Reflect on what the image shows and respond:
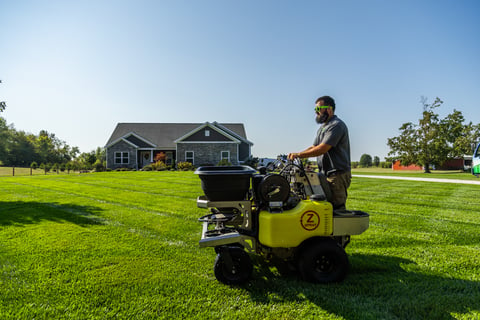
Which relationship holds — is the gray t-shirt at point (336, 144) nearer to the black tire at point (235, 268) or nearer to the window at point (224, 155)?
the black tire at point (235, 268)

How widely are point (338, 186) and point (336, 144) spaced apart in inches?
20.7

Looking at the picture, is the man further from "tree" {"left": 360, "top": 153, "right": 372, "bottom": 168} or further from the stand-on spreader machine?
"tree" {"left": 360, "top": 153, "right": 372, "bottom": 168}

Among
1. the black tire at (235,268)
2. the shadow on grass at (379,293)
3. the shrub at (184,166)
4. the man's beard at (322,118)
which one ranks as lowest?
the shadow on grass at (379,293)

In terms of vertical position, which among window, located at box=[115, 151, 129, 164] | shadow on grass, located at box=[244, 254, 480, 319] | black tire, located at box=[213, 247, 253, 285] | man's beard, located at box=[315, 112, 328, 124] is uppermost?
window, located at box=[115, 151, 129, 164]

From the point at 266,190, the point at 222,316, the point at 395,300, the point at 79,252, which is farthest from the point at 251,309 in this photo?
the point at 79,252

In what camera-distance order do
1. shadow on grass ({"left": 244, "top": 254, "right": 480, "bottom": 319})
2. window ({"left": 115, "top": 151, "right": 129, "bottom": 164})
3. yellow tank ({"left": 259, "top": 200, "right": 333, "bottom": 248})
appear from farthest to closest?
window ({"left": 115, "top": 151, "right": 129, "bottom": 164}), yellow tank ({"left": 259, "top": 200, "right": 333, "bottom": 248}), shadow on grass ({"left": 244, "top": 254, "right": 480, "bottom": 319})

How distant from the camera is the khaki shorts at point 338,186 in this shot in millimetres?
3575

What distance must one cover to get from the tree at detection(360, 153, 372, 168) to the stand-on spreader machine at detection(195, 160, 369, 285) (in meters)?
54.8

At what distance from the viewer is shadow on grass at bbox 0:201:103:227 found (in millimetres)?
6363

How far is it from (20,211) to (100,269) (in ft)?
18.1

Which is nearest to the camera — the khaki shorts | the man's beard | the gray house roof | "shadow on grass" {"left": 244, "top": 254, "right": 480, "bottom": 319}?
"shadow on grass" {"left": 244, "top": 254, "right": 480, "bottom": 319}

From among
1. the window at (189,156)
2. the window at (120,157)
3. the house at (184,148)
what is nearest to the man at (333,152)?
the house at (184,148)

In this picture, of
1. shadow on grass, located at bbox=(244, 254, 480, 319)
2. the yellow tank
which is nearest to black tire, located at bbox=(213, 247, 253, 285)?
shadow on grass, located at bbox=(244, 254, 480, 319)

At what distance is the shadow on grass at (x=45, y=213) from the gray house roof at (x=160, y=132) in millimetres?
21549
